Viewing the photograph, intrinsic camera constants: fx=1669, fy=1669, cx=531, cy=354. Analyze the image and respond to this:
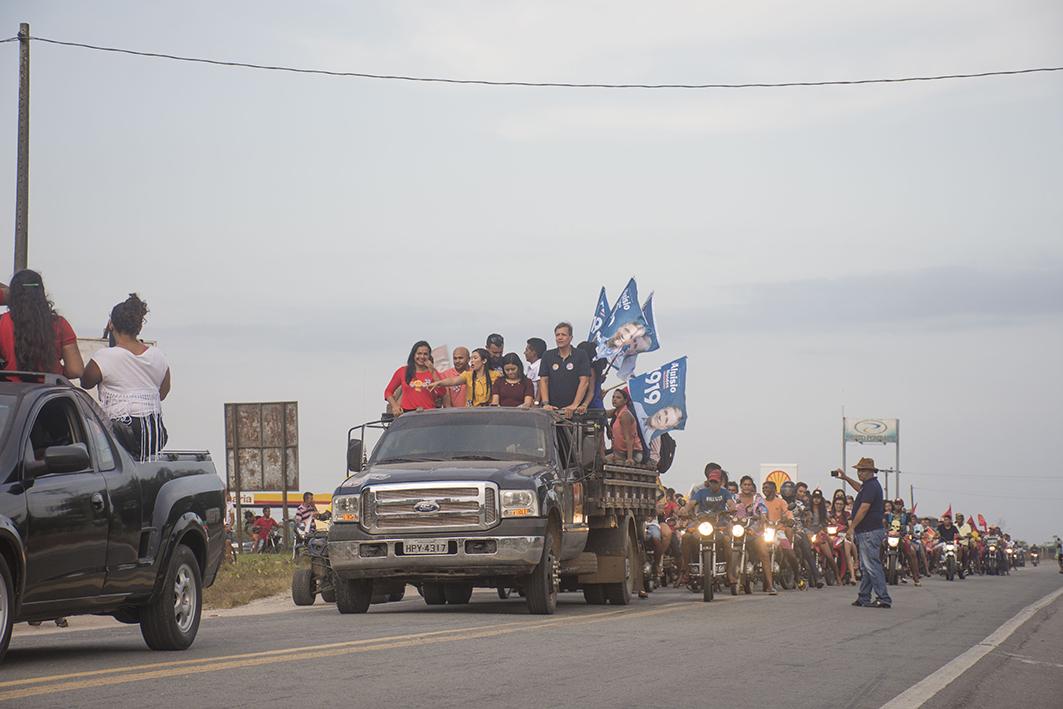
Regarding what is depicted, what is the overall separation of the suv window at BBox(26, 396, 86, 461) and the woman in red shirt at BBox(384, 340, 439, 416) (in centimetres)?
958

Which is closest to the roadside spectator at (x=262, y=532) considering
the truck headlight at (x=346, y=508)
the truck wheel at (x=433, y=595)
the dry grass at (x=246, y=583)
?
the dry grass at (x=246, y=583)

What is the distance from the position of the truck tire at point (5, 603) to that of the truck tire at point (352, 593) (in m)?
7.96

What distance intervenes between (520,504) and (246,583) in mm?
9513

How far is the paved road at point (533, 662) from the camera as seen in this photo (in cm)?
901

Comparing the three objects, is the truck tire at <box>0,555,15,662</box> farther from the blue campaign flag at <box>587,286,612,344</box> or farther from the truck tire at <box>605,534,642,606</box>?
the blue campaign flag at <box>587,286,612,344</box>

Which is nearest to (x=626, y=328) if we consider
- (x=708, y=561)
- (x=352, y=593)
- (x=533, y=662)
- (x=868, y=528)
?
(x=868, y=528)

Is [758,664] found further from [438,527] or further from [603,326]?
[603,326]

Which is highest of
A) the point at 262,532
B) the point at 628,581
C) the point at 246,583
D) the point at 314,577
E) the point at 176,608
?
the point at 176,608

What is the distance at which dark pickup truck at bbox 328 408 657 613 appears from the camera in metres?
16.9

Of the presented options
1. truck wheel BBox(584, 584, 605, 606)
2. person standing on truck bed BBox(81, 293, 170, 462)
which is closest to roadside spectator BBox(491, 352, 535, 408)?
truck wheel BBox(584, 584, 605, 606)

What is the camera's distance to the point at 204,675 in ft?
31.8

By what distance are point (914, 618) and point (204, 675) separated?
11.3m

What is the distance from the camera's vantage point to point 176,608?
11969 millimetres

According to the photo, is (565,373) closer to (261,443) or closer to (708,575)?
(708,575)
